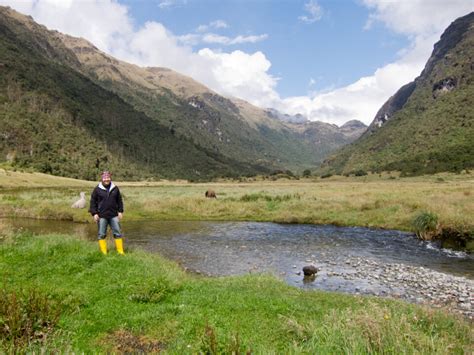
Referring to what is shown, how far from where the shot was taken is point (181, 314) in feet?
32.7

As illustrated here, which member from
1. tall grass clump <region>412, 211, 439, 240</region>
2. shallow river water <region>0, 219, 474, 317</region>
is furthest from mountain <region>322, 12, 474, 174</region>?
shallow river water <region>0, 219, 474, 317</region>

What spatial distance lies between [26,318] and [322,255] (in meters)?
17.4

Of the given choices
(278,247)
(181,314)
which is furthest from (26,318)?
(278,247)

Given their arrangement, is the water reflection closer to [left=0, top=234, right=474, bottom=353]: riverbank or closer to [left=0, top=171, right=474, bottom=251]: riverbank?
[left=0, top=171, right=474, bottom=251]: riverbank

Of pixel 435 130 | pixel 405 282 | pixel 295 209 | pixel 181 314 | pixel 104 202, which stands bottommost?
pixel 405 282

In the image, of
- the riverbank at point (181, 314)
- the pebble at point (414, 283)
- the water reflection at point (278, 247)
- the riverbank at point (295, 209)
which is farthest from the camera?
the riverbank at point (295, 209)

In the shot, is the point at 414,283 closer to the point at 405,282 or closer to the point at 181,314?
the point at 405,282

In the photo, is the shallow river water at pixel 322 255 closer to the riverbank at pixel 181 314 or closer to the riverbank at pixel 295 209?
the riverbank at pixel 295 209

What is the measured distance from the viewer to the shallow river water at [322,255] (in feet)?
51.8

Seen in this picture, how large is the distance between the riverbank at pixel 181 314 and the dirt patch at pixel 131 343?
23mm

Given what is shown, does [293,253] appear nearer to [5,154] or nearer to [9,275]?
[9,275]

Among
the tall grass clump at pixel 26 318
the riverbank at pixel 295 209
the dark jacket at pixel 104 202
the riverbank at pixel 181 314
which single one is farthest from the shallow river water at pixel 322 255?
the tall grass clump at pixel 26 318

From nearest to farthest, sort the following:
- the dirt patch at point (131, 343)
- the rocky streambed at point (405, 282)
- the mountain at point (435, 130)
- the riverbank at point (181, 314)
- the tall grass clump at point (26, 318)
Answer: the riverbank at point (181, 314)
the tall grass clump at point (26, 318)
the dirt patch at point (131, 343)
the rocky streambed at point (405, 282)
the mountain at point (435, 130)

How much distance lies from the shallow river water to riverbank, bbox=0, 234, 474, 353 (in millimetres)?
3412
